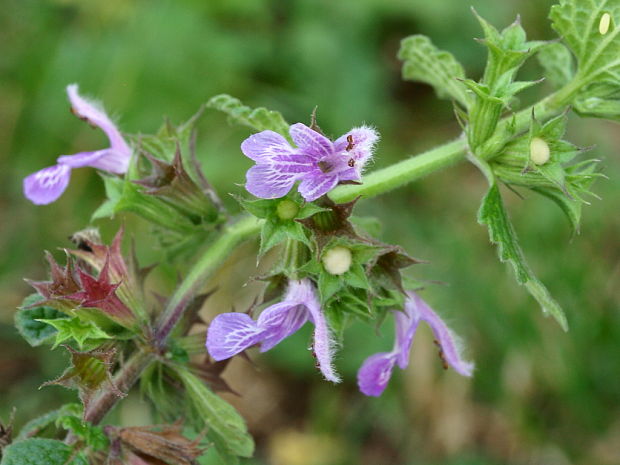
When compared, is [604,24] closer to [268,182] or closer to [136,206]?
[268,182]

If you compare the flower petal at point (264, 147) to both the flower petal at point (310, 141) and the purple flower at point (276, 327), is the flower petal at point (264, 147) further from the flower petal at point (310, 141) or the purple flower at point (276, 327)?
the purple flower at point (276, 327)

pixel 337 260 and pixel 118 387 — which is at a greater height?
pixel 337 260

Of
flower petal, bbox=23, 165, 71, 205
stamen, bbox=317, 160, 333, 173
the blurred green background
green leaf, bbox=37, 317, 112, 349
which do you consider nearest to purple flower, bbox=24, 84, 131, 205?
flower petal, bbox=23, 165, 71, 205

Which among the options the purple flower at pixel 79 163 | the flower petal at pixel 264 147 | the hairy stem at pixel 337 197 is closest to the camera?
the flower petal at pixel 264 147

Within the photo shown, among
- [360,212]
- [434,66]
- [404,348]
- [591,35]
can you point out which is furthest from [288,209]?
[360,212]

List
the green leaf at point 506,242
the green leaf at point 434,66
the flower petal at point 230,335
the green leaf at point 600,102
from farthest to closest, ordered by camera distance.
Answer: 1. the green leaf at point 434,66
2. the green leaf at point 600,102
3. the green leaf at point 506,242
4. the flower petal at point 230,335

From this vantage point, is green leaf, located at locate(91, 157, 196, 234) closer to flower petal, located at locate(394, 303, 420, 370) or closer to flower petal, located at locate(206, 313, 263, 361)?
flower petal, located at locate(206, 313, 263, 361)

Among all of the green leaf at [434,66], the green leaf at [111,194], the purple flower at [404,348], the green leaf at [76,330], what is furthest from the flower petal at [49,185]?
the green leaf at [434,66]

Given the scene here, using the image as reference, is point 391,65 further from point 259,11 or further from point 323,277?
point 323,277
